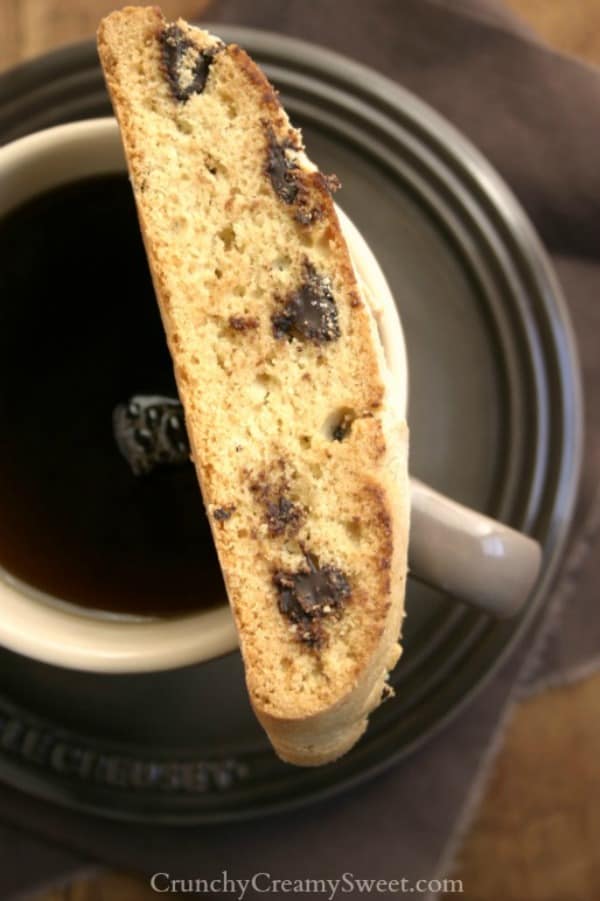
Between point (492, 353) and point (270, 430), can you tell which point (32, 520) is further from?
point (492, 353)

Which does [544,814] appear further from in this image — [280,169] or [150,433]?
[280,169]

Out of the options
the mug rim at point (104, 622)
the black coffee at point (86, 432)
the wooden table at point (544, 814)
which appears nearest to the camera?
the mug rim at point (104, 622)

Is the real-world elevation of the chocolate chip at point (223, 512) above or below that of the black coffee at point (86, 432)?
below

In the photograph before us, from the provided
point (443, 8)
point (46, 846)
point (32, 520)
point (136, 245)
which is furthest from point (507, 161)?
point (46, 846)

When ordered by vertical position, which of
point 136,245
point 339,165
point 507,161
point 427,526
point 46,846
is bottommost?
point 46,846

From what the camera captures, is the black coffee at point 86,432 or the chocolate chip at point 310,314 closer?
the chocolate chip at point 310,314

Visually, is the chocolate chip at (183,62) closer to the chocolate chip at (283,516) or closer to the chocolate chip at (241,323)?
the chocolate chip at (241,323)

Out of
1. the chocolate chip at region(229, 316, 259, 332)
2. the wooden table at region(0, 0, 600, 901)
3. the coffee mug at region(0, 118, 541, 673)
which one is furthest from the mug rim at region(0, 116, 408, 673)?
the wooden table at region(0, 0, 600, 901)

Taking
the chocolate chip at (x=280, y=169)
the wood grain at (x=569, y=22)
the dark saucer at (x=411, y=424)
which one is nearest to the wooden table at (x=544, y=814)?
the wood grain at (x=569, y=22)

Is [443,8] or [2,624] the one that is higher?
[443,8]
